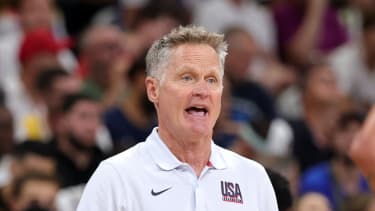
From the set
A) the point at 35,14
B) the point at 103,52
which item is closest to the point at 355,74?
the point at 103,52

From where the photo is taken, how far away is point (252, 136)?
9328mm

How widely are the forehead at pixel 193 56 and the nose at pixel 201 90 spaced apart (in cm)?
9

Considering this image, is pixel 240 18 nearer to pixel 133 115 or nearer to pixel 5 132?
pixel 133 115

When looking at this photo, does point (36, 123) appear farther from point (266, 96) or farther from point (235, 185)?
point (235, 185)

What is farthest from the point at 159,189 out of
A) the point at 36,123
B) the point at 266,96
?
the point at 266,96

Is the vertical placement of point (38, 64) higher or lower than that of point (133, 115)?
higher

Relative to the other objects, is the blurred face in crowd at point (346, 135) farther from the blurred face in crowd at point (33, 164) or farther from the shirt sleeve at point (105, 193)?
the shirt sleeve at point (105, 193)

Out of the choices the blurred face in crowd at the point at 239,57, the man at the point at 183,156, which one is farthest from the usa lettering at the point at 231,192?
the blurred face in crowd at the point at 239,57

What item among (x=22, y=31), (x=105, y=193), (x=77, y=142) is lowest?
(x=77, y=142)

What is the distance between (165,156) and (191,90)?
0.31 meters

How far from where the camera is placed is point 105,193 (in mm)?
4984

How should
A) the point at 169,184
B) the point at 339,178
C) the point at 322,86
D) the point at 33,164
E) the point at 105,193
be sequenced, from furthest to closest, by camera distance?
the point at 322,86 < the point at 339,178 < the point at 33,164 < the point at 169,184 < the point at 105,193

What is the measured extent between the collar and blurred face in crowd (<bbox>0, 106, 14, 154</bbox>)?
4.22 meters

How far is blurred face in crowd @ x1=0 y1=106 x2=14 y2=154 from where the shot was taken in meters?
9.38
